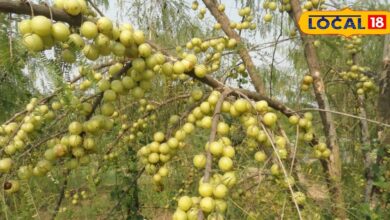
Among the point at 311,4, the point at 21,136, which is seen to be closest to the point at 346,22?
the point at 311,4

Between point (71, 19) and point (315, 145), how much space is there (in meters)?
1.47

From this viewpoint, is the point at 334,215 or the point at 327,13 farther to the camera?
the point at 327,13

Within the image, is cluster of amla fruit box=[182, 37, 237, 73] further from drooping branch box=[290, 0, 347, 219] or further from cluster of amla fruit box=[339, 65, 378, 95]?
cluster of amla fruit box=[339, 65, 378, 95]

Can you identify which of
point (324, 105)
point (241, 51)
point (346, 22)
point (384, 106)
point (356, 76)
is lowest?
point (384, 106)

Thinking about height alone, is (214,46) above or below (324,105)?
above

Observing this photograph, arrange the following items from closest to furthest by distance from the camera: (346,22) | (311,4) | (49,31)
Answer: (49,31) < (311,4) < (346,22)

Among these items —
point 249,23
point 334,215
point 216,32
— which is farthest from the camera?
point 216,32

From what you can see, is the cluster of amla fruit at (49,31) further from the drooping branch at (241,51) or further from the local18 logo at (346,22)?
the local18 logo at (346,22)

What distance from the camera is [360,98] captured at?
13.0 ft

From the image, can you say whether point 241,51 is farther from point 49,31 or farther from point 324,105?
point 49,31

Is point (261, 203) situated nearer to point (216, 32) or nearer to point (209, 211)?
point (209, 211)

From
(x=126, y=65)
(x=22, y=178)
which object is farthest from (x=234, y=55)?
(x=22, y=178)

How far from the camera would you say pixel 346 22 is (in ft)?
13.9

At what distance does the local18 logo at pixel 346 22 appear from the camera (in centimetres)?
335
